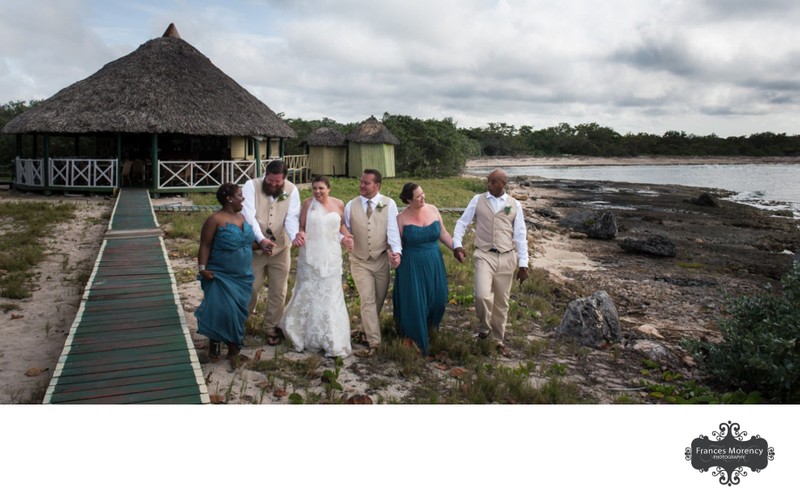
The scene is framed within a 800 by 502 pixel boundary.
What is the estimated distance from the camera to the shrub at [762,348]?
457cm

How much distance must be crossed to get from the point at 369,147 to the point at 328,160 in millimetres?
2162

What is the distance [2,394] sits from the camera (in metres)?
4.68

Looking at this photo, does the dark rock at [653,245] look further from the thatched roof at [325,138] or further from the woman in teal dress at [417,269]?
the thatched roof at [325,138]

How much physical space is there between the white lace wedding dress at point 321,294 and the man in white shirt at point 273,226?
18 cm

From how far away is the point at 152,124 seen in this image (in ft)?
56.2

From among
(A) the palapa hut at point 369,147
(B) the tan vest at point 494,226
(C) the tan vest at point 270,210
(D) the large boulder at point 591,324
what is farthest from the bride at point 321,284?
(A) the palapa hut at point 369,147

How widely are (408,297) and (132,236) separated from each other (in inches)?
204

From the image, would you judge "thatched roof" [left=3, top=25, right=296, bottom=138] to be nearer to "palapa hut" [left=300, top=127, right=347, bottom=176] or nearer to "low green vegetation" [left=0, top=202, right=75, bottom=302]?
"low green vegetation" [left=0, top=202, right=75, bottom=302]

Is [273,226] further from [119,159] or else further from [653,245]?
[119,159]

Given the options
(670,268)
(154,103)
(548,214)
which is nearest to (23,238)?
(154,103)

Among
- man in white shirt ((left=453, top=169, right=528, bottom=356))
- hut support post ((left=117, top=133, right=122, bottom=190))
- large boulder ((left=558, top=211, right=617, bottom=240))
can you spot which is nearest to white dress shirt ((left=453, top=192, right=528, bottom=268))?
man in white shirt ((left=453, top=169, right=528, bottom=356))
